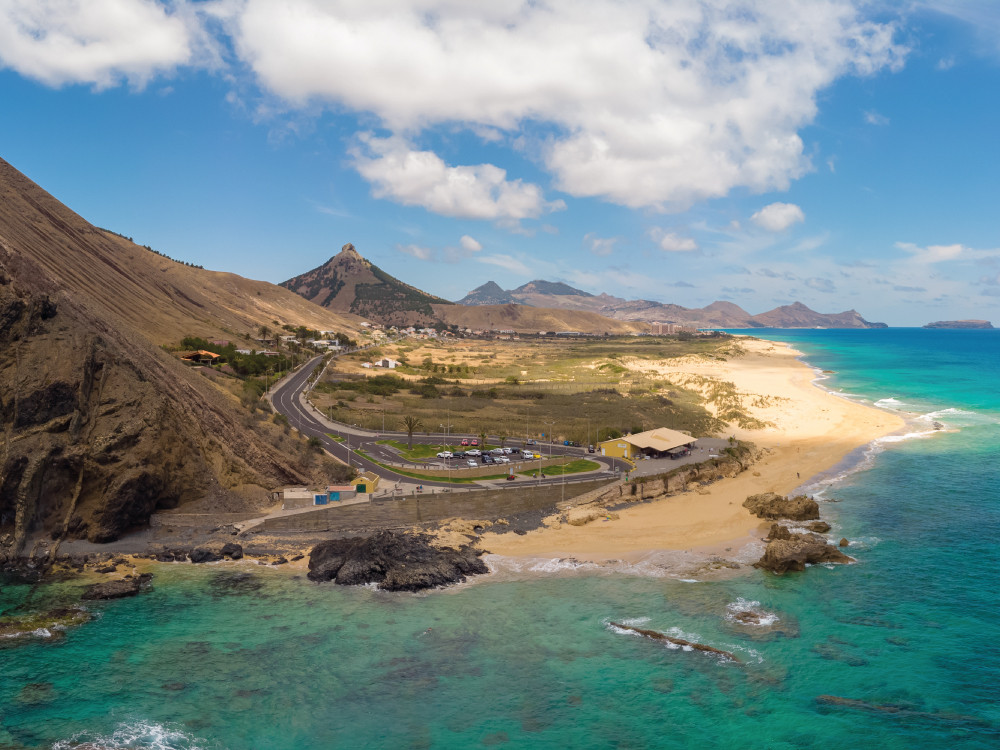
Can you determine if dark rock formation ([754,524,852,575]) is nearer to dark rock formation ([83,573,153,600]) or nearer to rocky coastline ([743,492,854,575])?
rocky coastline ([743,492,854,575])

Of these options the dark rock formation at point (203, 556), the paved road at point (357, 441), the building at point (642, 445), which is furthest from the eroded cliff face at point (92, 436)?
A: the building at point (642, 445)

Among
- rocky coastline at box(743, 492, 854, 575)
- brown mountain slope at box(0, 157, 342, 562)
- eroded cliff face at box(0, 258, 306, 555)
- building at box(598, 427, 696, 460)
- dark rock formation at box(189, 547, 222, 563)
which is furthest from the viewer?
building at box(598, 427, 696, 460)

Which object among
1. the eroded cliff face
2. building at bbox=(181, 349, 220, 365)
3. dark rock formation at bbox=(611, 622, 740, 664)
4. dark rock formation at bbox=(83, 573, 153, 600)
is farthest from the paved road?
dark rock formation at bbox=(611, 622, 740, 664)

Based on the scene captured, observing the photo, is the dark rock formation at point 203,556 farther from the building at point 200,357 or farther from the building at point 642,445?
the building at point 200,357

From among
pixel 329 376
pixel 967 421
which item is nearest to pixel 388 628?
pixel 329 376

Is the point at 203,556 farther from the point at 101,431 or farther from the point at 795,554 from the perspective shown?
the point at 795,554

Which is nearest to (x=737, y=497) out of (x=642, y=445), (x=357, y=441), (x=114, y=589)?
(x=642, y=445)
